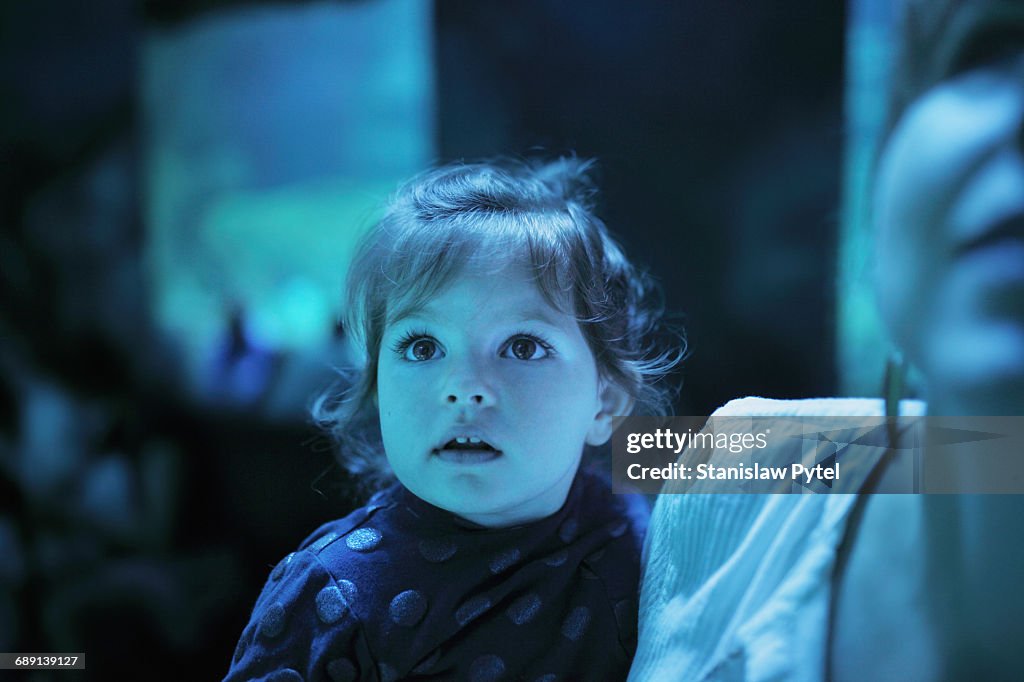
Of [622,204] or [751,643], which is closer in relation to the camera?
[751,643]

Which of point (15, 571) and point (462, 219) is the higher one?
point (462, 219)

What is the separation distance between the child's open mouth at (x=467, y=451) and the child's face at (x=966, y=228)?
1.17ft

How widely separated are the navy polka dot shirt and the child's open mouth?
3.2 inches

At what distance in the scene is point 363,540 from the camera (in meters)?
0.76

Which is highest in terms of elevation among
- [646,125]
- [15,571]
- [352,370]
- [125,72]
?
[125,72]

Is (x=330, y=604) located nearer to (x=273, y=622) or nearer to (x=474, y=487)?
(x=273, y=622)

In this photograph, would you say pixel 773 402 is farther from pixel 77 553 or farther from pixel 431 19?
A: pixel 77 553

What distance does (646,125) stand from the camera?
92cm

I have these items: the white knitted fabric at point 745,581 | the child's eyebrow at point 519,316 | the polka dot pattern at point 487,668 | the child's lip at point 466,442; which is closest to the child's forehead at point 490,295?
the child's eyebrow at point 519,316

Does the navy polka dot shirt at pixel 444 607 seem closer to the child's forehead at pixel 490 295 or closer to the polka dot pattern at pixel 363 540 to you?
the polka dot pattern at pixel 363 540

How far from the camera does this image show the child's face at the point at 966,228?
50 cm

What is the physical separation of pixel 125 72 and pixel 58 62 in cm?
9

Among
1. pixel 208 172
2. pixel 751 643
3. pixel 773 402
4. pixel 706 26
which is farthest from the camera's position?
pixel 208 172

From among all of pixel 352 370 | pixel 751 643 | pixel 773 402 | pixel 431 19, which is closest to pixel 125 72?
pixel 431 19
